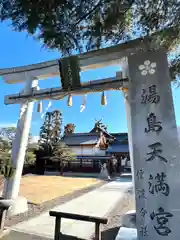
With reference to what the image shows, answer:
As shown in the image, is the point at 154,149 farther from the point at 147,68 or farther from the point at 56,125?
the point at 56,125

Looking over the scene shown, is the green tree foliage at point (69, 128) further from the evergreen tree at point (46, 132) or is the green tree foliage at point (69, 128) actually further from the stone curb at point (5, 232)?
the stone curb at point (5, 232)

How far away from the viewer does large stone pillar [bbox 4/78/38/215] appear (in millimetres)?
4465

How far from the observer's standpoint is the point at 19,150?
4.50 meters

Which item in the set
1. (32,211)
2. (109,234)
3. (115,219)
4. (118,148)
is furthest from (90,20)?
(118,148)

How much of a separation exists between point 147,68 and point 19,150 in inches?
126

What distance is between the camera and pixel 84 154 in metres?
20.5

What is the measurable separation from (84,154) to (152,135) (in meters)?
18.5

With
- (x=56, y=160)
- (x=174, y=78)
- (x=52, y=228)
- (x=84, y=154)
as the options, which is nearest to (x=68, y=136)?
(x=84, y=154)

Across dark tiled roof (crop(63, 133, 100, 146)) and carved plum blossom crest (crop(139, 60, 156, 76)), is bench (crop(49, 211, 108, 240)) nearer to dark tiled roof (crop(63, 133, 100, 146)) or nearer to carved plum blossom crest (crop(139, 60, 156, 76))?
carved plum blossom crest (crop(139, 60, 156, 76))

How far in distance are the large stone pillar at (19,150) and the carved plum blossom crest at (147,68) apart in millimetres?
2792

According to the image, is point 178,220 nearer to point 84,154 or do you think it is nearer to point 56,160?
point 56,160

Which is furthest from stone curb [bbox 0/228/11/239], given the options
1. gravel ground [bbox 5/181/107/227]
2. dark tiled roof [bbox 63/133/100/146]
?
dark tiled roof [bbox 63/133/100/146]

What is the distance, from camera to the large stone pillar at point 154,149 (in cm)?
210

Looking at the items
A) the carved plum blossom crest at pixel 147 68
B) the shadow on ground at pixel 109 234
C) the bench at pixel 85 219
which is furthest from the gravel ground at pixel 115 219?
the carved plum blossom crest at pixel 147 68
